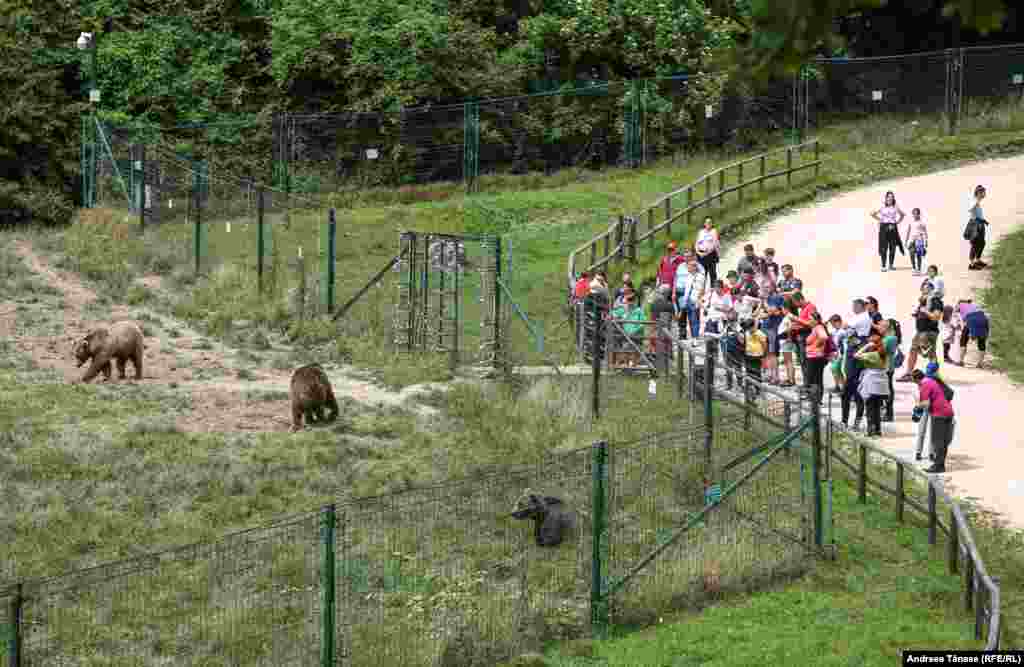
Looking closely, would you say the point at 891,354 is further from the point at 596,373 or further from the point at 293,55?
the point at 293,55

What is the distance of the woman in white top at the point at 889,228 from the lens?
34688 millimetres

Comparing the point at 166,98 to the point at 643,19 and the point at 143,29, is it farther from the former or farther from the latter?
the point at 643,19

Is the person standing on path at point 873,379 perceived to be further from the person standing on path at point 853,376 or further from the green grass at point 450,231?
the green grass at point 450,231

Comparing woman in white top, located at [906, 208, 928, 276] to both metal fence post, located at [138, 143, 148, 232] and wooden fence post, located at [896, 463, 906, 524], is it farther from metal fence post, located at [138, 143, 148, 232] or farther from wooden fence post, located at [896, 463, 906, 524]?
metal fence post, located at [138, 143, 148, 232]

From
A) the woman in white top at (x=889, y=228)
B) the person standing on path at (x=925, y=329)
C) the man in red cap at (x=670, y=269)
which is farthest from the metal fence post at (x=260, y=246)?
the woman in white top at (x=889, y=228)

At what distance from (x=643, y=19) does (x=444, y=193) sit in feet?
26.1

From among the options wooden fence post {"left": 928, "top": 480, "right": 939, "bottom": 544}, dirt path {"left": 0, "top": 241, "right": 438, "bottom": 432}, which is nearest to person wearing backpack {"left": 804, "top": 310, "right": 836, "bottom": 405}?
dirt path {"left": 0, "top": 241, "right": 438, "bottom": 432}

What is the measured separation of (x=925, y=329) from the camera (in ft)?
94.3

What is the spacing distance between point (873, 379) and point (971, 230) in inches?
439

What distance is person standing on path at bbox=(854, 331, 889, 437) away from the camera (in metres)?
25.0

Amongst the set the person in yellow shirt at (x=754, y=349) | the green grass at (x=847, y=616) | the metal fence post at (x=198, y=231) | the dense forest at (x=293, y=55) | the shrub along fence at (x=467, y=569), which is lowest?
the green grass at (x=847, y=616)

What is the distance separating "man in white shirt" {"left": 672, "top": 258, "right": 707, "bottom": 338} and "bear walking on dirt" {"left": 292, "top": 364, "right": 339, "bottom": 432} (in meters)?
8.01

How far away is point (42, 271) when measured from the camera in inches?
1356

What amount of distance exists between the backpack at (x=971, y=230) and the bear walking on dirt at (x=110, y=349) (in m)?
16.2
